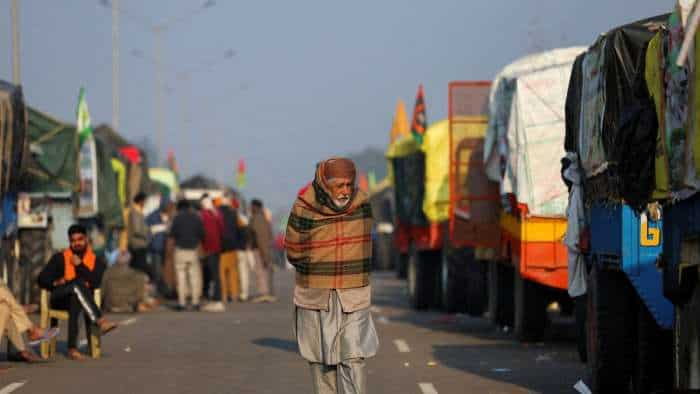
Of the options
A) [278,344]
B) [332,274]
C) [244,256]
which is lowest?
[278,344]

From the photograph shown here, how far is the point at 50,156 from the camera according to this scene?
2958cm

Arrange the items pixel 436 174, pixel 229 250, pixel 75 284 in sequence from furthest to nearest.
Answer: pixel 229 250 → pixel 436 174 → pixel 75 284

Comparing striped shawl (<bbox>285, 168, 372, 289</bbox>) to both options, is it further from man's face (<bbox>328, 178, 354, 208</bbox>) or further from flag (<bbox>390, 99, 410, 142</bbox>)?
flag (<bbox>390, 99, 410, 142</bbox>)

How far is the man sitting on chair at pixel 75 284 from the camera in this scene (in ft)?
58.9

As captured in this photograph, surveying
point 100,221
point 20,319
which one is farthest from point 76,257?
point 100,221

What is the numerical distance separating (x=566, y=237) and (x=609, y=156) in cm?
169

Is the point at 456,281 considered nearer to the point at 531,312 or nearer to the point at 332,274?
the point at 531,312

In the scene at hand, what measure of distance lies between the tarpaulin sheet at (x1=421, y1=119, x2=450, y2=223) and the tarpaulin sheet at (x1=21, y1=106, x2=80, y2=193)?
6261mm

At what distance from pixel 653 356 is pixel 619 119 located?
184 cm

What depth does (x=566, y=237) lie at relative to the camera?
14680 mm

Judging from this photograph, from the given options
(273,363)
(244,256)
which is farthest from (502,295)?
(244,256)

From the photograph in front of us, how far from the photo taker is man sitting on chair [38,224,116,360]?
706 inches

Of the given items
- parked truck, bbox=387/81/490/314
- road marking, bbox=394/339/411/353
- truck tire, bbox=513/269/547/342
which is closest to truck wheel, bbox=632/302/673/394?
road marking, bbox=394/339/411/353

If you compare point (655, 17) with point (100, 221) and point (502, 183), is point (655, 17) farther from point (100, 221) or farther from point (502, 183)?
point (100, 221)
